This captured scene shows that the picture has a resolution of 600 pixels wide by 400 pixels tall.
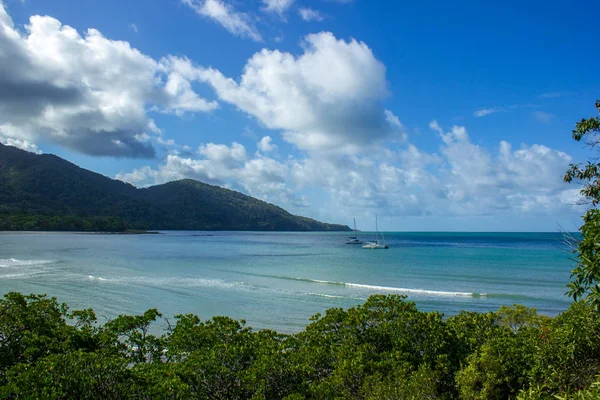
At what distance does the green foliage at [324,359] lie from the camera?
6363 millimetres

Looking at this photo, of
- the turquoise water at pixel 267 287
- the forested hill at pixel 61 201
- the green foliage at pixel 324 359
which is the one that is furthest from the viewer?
the forested hill at pixel 61 201

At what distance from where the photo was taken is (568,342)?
6699 mm

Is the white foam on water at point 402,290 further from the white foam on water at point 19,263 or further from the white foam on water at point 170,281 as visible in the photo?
the white foam on water at point 19,263

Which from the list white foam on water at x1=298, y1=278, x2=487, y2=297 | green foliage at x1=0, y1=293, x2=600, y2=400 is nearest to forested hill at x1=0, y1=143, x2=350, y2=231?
white foam on water at x1=298, y1=278, x2=487, y2=297

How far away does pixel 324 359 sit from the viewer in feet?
28.2

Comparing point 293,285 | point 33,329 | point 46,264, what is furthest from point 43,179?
point 33,329

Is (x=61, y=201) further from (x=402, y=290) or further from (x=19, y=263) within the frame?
(x=402, y=290)

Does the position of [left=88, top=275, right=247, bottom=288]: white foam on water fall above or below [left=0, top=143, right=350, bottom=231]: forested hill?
below

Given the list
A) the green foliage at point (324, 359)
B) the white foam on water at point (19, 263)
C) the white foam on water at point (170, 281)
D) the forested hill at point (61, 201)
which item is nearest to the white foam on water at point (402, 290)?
the white foam on water at point (170, 281)

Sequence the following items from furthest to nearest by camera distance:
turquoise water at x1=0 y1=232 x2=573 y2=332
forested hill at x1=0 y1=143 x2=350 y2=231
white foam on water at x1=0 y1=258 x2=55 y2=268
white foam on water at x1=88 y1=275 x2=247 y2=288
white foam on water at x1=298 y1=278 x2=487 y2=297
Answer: forested hill at x1=0 y1=143 x2=350 y2=231
white foam on water at x1=0 y1=258 x2=55 y2=268
white foam on water at x1=88 y1=275 x2=247 y2=288
white foam on water at x1=298 y1=278 x2=487 y2=297
turquoise water at x1=0 y1=232 x2=573 y2=332

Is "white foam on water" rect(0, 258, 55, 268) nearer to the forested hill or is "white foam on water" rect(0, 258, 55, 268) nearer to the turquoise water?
the turquoise water

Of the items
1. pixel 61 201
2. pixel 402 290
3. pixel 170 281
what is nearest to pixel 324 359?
pixel 402 290

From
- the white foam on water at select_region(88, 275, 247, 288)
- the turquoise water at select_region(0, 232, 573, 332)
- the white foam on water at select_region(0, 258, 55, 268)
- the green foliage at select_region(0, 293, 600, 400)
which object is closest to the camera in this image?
the green foliage at select_region(0, 293, 600, 400)

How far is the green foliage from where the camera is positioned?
20.9ft
